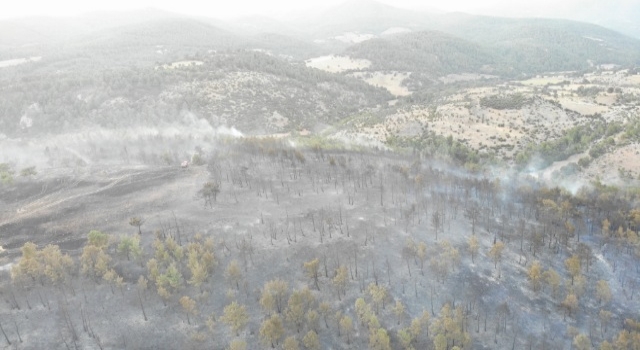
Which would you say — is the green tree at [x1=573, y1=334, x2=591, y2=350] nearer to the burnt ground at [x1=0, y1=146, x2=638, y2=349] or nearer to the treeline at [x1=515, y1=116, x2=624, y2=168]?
the burnt ground at [x1=0, y1=146, x2=638, y2=349]

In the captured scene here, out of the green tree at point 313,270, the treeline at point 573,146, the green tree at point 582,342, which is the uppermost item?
the treeline at point 573,146

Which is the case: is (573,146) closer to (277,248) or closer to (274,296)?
(277,248)

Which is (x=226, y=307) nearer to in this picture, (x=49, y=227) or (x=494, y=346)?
(x=494, y=346)

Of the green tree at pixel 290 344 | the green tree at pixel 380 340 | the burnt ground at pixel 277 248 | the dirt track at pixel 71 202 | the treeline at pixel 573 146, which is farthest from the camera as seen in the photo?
the treeline at pixel 573 146

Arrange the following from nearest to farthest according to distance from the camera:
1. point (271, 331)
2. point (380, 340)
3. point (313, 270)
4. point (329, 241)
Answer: point (380, 340) → point (271, 331) → point (313, 270) → point (329, 241)

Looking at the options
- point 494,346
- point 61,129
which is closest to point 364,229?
point 494,346

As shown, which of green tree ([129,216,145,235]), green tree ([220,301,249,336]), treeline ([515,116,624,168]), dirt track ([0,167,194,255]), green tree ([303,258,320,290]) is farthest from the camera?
treeline ([515,116,624,168])

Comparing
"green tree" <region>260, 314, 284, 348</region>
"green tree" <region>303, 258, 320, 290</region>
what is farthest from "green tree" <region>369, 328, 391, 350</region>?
"green tree" <region>303, 258, 320, 290</region>

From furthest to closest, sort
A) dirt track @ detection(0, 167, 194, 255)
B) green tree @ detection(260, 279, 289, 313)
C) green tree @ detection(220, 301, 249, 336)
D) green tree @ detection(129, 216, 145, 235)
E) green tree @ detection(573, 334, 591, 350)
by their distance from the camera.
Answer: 1. dirt track @ detection(0, 167, 194, 255)
2. green tree @ detection(129, 216, 145, 235)
3. green tree @ detection(260, 279, 289, 313)
4. green tree @ detection(220, 301, 249, 336)
5. green tree @ detection(573, 334, 591, 350)

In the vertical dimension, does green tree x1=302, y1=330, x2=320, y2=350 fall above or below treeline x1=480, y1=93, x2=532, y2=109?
below

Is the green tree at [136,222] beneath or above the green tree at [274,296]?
above

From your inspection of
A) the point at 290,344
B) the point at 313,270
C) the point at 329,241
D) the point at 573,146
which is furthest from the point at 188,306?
the point at 573,146

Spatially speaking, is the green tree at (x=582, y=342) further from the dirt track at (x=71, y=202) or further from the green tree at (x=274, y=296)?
the dirt track at (x=71, y=202)

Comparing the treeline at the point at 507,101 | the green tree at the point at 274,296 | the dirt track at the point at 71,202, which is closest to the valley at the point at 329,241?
the green tree at the point at 274,296
